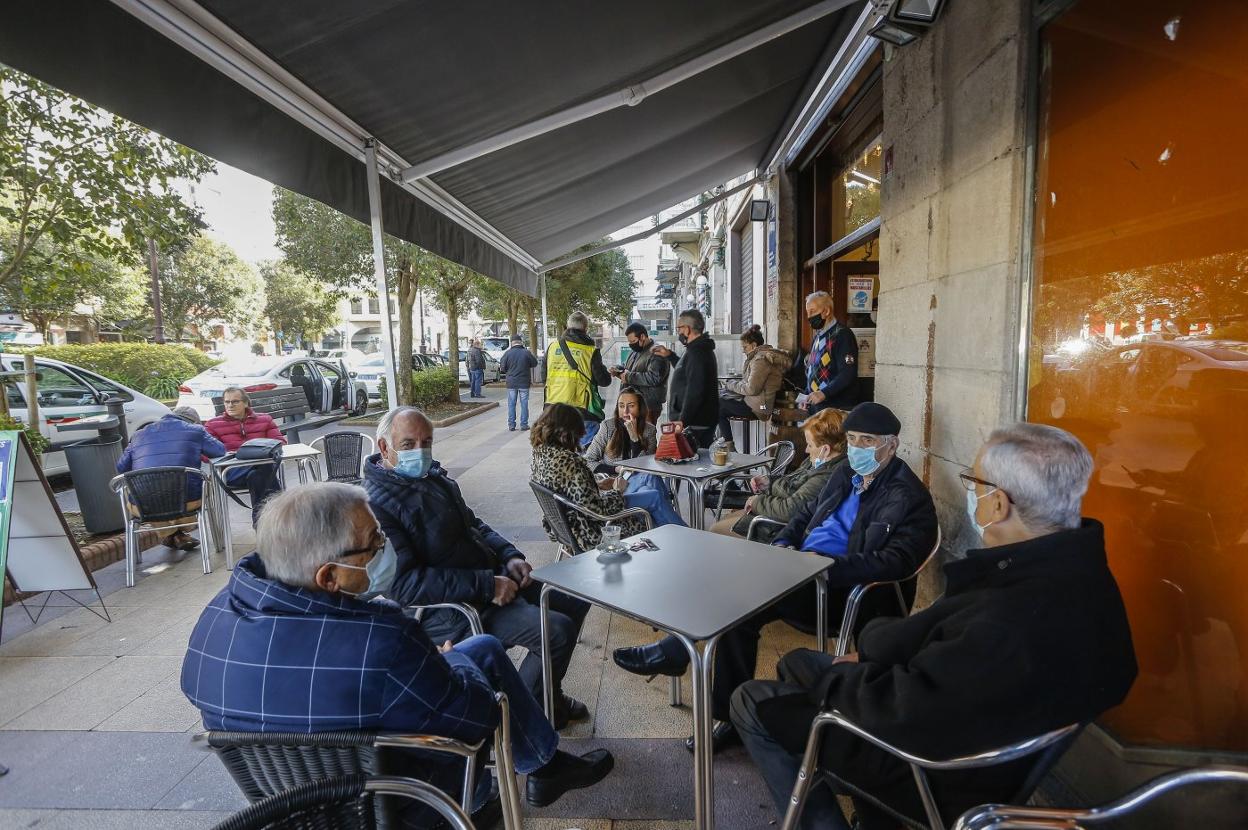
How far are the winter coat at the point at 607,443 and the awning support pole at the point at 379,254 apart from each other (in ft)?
5.34

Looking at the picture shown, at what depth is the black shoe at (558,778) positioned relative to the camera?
6.64ft

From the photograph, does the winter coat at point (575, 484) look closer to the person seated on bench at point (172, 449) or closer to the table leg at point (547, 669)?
the table leg at point (547, 669)

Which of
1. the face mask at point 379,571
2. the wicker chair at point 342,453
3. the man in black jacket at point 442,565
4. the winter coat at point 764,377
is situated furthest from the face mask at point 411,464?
the winter coat at point 764,377

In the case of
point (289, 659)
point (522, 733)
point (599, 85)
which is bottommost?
point (522, 733)

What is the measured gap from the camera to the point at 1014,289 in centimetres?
231

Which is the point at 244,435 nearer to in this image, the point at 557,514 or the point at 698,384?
the point at 557,514

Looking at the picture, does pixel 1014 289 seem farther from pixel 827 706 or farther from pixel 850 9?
pixel 850 9

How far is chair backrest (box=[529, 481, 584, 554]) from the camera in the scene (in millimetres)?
3029

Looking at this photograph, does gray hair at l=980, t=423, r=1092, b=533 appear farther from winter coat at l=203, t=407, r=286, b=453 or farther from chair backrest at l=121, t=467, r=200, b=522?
winter coat at l=203, t=407, r=286, b=453

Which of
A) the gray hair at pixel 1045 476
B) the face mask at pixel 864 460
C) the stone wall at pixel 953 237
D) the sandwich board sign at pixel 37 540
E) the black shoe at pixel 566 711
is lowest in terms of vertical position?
the black shoe at pixel 566 711

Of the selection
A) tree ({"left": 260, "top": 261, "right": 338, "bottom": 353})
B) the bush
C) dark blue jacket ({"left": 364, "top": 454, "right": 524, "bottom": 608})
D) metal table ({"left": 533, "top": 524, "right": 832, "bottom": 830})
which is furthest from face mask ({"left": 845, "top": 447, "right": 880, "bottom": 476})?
tree ({"left": 260, "top": 261, "right": 338, "bottom": 353})

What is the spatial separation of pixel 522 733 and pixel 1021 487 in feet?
5.32

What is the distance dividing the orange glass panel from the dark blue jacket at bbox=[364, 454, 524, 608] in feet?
7.45

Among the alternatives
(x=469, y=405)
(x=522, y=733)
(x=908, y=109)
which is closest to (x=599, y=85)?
(x=908, y=109)
